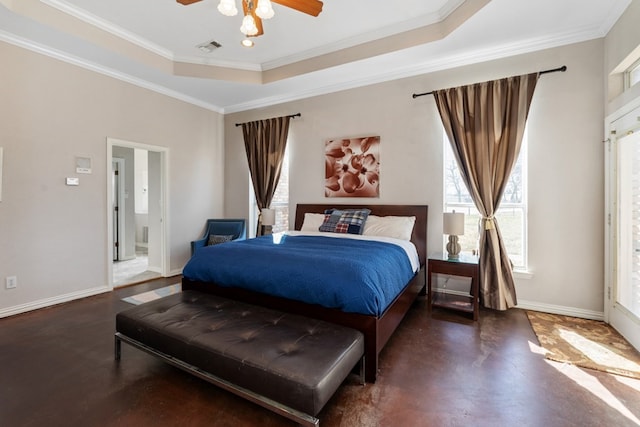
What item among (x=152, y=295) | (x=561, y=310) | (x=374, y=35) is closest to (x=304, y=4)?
(x=374, y=35)

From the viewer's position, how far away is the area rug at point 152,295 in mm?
3490

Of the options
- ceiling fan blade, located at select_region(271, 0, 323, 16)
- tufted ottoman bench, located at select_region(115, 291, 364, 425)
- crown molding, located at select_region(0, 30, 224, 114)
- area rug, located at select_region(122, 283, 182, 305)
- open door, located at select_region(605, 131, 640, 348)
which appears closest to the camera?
tufted ottoman bench, located at select_region(115, 291, 364, 425)

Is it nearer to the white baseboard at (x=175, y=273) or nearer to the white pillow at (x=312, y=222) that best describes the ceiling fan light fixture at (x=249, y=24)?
the white pillow at (x=312, y=222)

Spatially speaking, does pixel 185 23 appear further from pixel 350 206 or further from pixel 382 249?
pixel 382 249

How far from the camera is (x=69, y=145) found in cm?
343

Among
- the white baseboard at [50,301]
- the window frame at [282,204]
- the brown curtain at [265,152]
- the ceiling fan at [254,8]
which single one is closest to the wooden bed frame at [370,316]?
the white baseboard at [50,301]

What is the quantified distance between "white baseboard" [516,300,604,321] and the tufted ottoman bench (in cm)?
237

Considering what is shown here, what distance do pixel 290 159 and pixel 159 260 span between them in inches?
106

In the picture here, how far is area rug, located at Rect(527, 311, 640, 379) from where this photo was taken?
6.88ft

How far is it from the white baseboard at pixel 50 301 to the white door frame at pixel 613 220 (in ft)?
18.3

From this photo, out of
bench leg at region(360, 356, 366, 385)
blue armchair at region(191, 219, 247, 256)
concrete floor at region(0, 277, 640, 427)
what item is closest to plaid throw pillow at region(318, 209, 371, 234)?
concrete floor at region(0, 277, 640, 427)

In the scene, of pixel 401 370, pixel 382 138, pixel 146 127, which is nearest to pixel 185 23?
pixel 146 127

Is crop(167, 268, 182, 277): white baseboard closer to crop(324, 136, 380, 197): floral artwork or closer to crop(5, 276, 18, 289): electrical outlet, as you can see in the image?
crop(5, 276, 18, 289): electrical outlet

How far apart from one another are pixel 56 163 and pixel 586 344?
558cm
